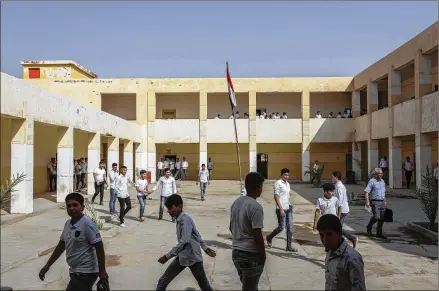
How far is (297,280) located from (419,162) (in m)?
16.1

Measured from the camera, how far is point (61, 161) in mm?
16422

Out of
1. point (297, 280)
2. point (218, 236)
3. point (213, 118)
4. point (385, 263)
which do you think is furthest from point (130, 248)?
point (213, 118)

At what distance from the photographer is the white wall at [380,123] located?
81.5 ft

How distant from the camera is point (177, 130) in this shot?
3222 centimetres

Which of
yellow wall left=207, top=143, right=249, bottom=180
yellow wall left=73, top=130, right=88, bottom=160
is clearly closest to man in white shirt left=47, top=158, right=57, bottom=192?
yellow wall left=73, top=130, right=88, bottom=160

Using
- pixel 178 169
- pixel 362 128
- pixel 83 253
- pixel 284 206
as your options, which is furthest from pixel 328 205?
pixel 178 169

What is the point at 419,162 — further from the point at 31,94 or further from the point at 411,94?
the point at 31,94

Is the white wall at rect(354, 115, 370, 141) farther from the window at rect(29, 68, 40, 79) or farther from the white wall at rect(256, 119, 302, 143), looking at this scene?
the window at rect(29, 68, 40, 79)

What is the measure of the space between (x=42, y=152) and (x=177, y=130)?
540 inches

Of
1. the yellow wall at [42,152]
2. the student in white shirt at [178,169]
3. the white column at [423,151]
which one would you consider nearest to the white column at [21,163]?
the yellow wall at [42,152]

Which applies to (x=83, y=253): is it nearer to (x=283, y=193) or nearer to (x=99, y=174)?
(x=283, y=193)

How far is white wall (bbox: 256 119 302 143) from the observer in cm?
3200

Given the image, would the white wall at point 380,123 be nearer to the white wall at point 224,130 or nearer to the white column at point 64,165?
the white wall at point 224,130

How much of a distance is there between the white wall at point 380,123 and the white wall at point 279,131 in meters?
6.22
